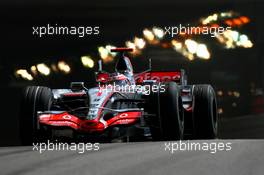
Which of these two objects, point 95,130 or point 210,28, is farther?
point 210,28

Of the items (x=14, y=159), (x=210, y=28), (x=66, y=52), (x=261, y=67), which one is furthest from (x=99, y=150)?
(x=261, y=67)

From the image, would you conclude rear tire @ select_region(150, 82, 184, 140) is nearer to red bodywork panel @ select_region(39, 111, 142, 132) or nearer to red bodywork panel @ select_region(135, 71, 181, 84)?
red bodywork panel @ select_region(39, 111, 142, 132)

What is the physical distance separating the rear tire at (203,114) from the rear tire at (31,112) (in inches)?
100

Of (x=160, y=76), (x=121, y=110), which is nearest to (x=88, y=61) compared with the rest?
(x=160, y=76)

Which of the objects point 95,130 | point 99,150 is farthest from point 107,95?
point 99,150

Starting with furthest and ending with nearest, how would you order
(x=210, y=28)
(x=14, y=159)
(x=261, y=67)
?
(x=261, y=67), (x=210, y=28), (x=14, y=159)

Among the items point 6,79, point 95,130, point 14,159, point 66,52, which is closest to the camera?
point 14,159

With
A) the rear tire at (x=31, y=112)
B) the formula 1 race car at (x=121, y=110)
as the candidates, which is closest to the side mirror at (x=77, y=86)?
the formula 1 race car at (x=121, y=110)

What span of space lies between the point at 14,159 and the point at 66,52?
14.3 feet

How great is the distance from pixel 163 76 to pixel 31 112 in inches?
118

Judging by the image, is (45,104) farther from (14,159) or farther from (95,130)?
(14,159)

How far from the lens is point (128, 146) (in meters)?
9.19

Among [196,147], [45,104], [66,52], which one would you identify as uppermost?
[66,52]

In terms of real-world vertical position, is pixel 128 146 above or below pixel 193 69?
below
